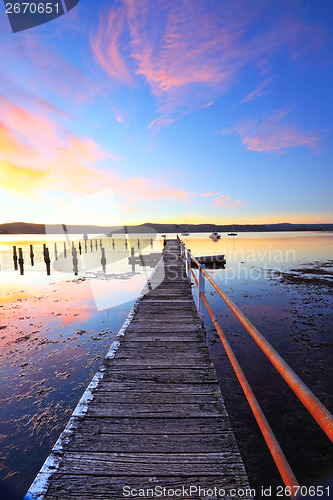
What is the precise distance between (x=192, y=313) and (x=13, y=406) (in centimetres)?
468

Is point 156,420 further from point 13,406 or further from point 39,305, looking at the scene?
point 39,305

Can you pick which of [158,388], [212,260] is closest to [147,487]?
[158,388]

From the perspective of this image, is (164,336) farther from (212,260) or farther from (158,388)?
(212,260)

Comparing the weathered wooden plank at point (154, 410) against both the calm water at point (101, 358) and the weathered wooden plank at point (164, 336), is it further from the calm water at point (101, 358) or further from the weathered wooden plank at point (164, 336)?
the calm water at point (101, 358)

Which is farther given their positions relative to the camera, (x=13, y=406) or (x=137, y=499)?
(x=13, y=406)

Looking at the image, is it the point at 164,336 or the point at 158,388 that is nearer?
the point at 158,388

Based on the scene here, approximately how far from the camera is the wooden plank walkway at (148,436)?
1.94m

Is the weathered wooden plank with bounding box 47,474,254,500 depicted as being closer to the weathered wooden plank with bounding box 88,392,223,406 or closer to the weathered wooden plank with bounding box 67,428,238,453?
the weathered wooden plank with bounding box 67,428,238,453

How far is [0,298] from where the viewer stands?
14.8 meters

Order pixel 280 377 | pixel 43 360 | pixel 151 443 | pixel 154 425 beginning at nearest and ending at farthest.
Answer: pixel 151 443 < pixel 154 425 < pixel 280 377 < pixel 43 360

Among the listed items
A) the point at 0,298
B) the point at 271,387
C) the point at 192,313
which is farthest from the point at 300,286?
the point at 0,298

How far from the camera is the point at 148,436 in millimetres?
2418

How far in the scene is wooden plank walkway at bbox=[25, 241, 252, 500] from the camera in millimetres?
1943

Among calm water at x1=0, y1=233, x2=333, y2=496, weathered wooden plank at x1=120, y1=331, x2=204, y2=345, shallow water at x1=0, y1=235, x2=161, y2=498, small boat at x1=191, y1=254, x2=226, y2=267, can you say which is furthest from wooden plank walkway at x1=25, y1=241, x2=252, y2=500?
small boat at x1=191, y1=254, x2=226, y2=267
